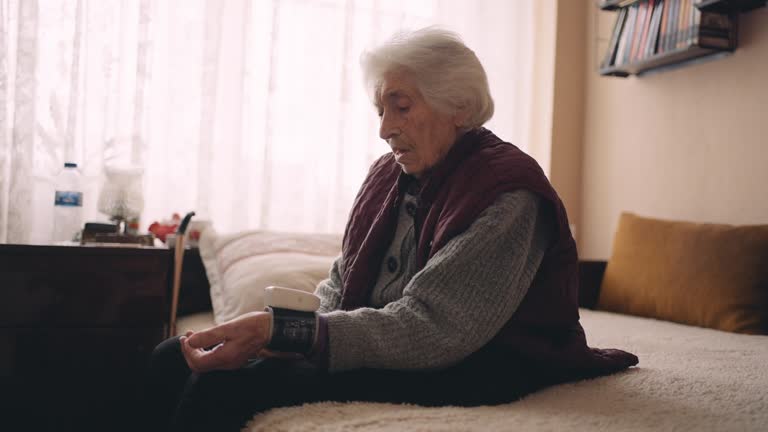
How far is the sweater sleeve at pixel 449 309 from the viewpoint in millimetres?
953

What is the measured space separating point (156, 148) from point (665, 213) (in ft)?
6.60

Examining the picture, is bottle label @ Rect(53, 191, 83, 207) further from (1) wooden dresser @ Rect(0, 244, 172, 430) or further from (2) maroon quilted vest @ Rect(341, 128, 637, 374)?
(2) maroon quilted vest @ Rect(341, 128, 637, 374)

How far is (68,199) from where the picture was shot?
6.93 ft

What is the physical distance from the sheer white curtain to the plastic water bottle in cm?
8

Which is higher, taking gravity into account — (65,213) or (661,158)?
(661,158)

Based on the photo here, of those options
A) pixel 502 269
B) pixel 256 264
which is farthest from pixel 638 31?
pixel 502 269

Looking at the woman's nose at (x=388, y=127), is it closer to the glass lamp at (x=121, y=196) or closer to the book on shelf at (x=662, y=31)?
the glass lamp at (x=121, y=196)

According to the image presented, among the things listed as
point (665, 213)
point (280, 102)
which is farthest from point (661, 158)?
point (280, 102)

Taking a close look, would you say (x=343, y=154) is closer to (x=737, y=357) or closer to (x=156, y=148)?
(x=156, y=148)

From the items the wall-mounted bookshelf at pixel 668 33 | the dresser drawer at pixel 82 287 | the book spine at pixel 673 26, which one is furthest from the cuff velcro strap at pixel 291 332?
the book spine at pixel 673 26

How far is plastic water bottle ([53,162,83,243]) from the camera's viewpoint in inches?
84.3

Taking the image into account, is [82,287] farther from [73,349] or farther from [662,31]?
[662,31]

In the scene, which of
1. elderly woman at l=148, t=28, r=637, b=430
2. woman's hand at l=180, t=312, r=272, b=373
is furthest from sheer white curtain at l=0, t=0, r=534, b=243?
woman's hand at l=180, t=312, r=272, b=373

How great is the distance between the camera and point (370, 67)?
1322 mm
